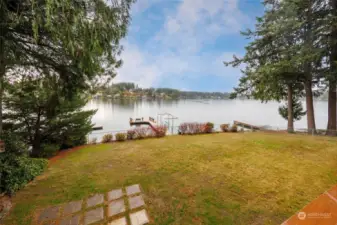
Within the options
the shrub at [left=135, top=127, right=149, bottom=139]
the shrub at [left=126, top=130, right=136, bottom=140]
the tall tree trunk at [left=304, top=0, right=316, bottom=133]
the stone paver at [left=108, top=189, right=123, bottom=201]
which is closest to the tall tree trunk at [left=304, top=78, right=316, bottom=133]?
the tall tree trunk at [left=304, top=0, right=316, bottom=133]

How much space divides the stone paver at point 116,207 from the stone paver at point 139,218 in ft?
0.93

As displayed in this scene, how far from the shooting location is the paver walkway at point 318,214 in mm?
1451

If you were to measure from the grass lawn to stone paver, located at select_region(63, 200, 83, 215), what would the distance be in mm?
174

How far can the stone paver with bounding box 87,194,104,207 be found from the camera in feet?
10.9

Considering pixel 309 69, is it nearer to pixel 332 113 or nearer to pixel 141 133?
pixel 332 113

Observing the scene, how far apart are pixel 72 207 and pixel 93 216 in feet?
1.96

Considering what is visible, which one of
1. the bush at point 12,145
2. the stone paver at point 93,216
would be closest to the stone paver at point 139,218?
the stone paver at point 93,216

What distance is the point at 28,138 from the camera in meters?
6.66

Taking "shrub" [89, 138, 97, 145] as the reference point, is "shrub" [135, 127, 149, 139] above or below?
above

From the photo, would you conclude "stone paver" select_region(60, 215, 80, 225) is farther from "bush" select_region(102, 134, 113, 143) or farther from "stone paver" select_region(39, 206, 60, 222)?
"bush" select_region(102, 134, 113, 143)

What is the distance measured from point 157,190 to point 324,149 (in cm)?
740

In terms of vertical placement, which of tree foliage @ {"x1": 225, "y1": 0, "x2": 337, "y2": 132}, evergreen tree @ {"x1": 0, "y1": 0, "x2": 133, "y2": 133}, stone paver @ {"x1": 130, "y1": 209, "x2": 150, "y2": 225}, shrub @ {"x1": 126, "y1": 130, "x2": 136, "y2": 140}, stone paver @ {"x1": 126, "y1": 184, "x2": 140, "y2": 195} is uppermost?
tree foliage @ {"x1": 225, "y1": 0, "x2": 337, "y2": 132}

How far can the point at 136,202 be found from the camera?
11.0 ft

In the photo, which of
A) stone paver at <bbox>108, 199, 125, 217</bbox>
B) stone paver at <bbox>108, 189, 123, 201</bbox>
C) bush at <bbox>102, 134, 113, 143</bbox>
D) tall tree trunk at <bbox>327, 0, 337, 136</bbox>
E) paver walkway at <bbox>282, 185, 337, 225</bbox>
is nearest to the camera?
paver walkway at <bbox>282, 185, 337, 225</bbox>
